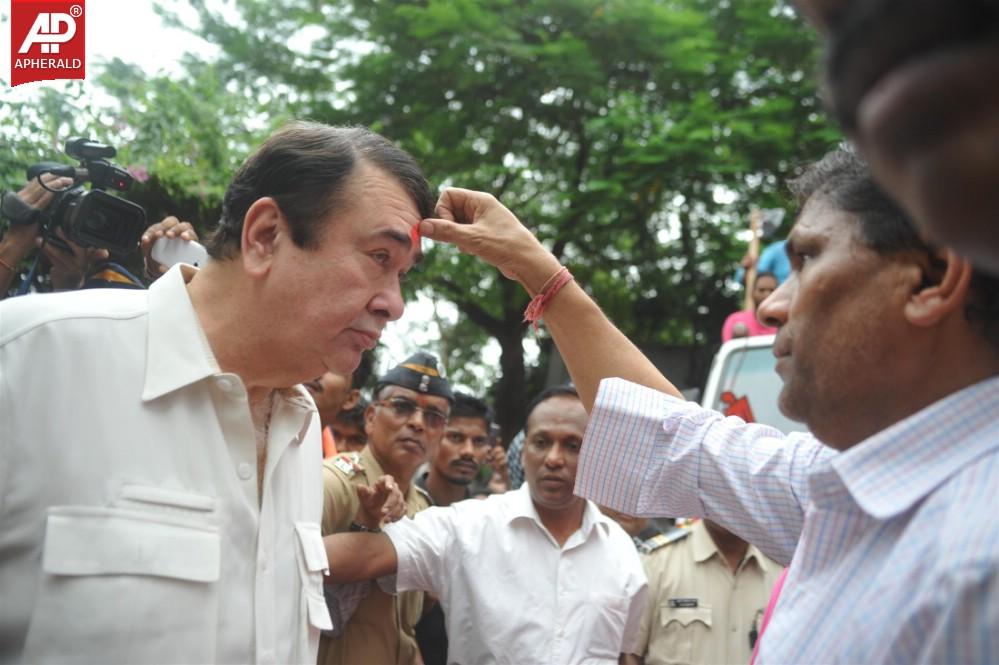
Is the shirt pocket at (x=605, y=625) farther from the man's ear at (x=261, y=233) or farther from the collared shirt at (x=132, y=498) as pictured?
the man's ear at (x=261, y=233)

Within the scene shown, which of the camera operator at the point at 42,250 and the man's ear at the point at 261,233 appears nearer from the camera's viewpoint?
the man's ear at the point at 261,233

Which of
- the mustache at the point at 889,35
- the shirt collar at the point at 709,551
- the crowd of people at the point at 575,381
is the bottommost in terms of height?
the shirt collar at the point at 709,551

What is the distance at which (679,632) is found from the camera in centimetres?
401

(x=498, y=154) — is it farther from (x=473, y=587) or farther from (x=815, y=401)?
(x=815, y=401)

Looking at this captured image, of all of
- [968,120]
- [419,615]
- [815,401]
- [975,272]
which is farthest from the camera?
[419,615]

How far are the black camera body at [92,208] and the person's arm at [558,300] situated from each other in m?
0.87

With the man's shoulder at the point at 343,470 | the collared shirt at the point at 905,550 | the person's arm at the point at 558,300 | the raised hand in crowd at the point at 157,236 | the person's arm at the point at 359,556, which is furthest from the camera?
the man's shoulder at the point at 343,470

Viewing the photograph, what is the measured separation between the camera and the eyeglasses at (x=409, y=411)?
4.22 metres

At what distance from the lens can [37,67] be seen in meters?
3.00

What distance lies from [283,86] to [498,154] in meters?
3.17

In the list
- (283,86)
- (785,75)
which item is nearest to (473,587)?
(283,86)

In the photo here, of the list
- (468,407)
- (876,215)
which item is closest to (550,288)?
(876,215)

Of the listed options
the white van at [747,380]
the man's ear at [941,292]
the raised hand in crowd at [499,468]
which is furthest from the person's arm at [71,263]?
the raised hand in crowd at [499,468]

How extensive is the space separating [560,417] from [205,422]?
252 centimetres
